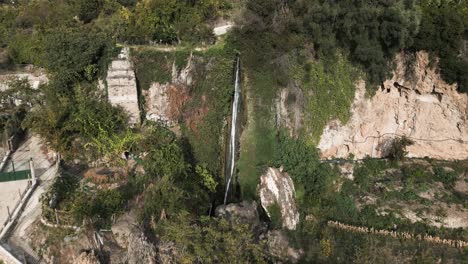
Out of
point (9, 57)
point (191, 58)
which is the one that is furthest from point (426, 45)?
point (9, 57)

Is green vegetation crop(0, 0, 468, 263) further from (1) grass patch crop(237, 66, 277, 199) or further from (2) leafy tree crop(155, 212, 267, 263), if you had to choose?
(2) leafy tree crop(155, 212, 267, 263)

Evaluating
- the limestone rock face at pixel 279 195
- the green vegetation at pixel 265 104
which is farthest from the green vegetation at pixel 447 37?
the limestone rock face at pixel 279 195

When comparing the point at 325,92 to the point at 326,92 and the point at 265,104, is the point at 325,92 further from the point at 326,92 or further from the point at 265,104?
the point at 265,104

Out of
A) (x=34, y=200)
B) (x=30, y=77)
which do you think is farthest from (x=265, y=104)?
(x=30, y=77)

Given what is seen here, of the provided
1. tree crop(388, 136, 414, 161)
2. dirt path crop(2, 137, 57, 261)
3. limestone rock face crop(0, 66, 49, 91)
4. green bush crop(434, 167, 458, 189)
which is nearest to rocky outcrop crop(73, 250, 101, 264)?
dirt path crop(2, 137, 57, 261)

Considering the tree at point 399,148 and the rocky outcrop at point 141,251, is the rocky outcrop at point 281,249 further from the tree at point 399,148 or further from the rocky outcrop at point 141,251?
the tree at point 399,148

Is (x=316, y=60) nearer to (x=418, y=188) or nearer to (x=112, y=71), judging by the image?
(x=418, y=188)
